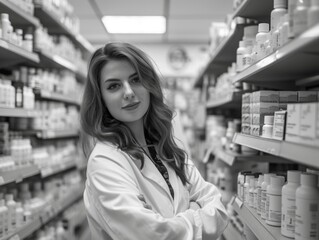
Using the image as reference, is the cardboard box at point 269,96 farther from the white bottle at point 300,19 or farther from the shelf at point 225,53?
the shelf at point 225,53

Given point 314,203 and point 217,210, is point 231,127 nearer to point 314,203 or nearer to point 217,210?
point 217,210

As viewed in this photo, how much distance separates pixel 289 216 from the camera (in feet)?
4.49

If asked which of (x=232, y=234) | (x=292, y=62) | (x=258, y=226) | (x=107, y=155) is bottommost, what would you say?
(x=232, y=234)

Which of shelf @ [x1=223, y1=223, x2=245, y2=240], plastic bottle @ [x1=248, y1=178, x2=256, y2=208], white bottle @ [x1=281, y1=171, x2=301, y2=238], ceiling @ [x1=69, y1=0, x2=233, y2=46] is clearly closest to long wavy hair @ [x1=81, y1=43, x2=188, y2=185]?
plastic bottle @ [x1=248, y1=178, x2=256, y2=208]

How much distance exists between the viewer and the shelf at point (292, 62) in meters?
1.04

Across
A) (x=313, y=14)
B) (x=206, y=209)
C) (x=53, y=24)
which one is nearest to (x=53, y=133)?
(x=53, y=24)

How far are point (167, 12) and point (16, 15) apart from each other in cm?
321

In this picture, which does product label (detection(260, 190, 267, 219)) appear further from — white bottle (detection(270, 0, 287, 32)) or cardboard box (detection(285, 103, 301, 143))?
white bottle (detection(270, 0, 287, 32))

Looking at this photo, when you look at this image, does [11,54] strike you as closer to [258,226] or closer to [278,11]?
[278,11]

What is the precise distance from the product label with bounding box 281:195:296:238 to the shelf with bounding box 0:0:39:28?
206 centimetres

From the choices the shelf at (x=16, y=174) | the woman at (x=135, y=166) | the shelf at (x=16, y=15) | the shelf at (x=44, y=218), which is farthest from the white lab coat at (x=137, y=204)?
the shelf at (x=16, y=15)

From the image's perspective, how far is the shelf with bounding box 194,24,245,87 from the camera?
2500 mm

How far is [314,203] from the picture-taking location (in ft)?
4.10

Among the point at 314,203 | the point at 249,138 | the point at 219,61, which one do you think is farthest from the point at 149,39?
the point at 314,203
